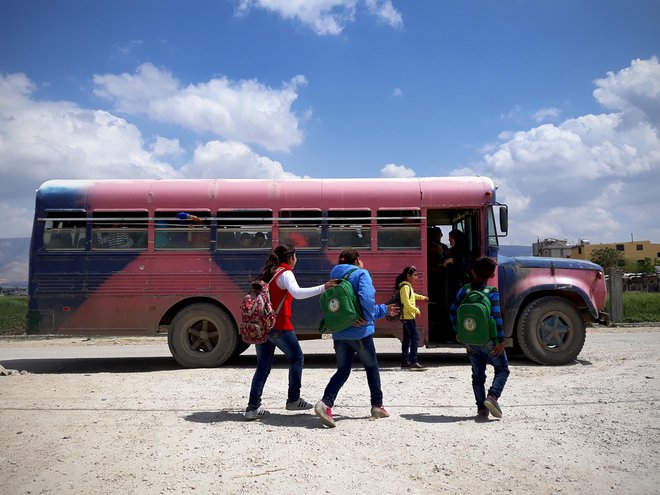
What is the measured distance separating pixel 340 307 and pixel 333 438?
3.96 feet

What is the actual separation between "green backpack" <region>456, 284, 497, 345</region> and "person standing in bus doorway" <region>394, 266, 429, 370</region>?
2983 mm

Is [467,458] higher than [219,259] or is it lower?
lower

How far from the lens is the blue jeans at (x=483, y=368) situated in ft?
19.4

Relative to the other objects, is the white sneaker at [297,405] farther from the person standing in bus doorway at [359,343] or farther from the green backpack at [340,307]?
the green backpack at [340,307]

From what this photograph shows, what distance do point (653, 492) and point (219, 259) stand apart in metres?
7.39

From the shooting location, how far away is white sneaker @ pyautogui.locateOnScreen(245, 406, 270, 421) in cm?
602

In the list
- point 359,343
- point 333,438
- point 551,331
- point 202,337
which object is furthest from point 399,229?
point 333,438

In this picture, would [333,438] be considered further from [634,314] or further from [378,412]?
[634,314]

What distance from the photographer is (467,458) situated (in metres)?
4.75

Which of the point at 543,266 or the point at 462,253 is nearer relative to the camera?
the point at 543,266

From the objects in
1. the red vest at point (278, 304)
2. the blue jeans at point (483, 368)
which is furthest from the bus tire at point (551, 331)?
the red vest at point (278, 304)

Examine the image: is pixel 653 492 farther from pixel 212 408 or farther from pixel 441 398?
pixel 212 408

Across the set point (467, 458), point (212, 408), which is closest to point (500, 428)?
point (467, 458)

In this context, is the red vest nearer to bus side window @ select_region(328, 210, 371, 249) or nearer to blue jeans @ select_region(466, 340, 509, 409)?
blue jeans @ select_region(466, 340, 509, 409)
